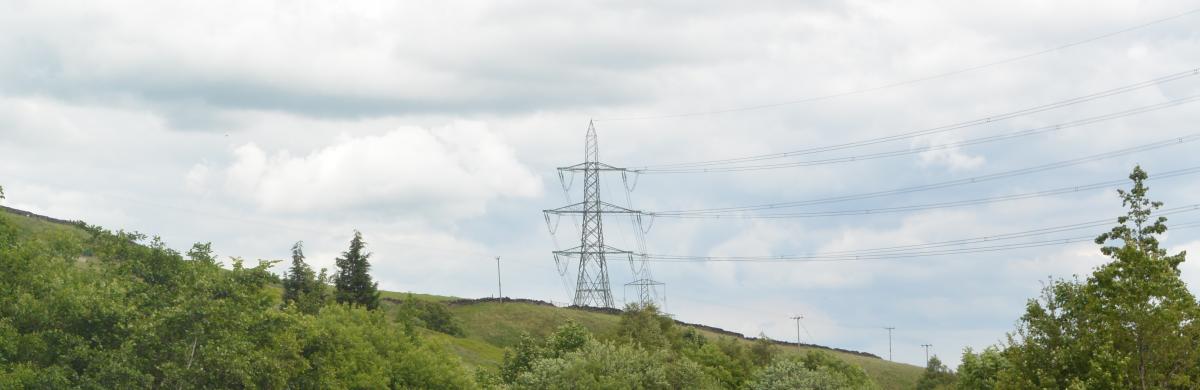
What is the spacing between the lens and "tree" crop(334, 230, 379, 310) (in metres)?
161

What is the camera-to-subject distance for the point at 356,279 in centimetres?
16212

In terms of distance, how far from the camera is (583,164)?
181 m

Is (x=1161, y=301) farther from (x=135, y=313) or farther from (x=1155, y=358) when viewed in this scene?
(x=135, y=313)

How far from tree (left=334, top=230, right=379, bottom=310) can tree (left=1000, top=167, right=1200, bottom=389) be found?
108263 millimetres

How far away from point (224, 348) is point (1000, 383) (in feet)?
151

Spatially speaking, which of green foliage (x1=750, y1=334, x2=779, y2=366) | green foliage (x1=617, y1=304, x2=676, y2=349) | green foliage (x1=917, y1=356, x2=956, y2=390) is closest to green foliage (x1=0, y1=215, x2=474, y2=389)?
green foliage (x1=617, y1=304, x2=676, y2=349)

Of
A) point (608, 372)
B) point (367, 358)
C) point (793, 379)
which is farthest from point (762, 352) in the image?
point (367, 358)

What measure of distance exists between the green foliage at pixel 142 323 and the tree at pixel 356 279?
7088 centimetres

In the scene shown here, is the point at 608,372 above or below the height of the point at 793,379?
above

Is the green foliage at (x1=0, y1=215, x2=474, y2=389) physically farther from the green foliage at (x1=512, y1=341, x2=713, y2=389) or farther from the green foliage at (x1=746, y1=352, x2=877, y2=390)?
the green foliage at (x1=746, y1=352, x2=877, y2=390)

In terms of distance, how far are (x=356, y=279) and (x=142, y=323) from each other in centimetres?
9024

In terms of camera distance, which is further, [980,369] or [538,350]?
[538,350]

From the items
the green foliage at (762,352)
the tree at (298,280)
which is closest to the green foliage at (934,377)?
the green foliage at (762,352)

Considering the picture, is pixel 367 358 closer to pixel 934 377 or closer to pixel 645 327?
pixel 645 327
